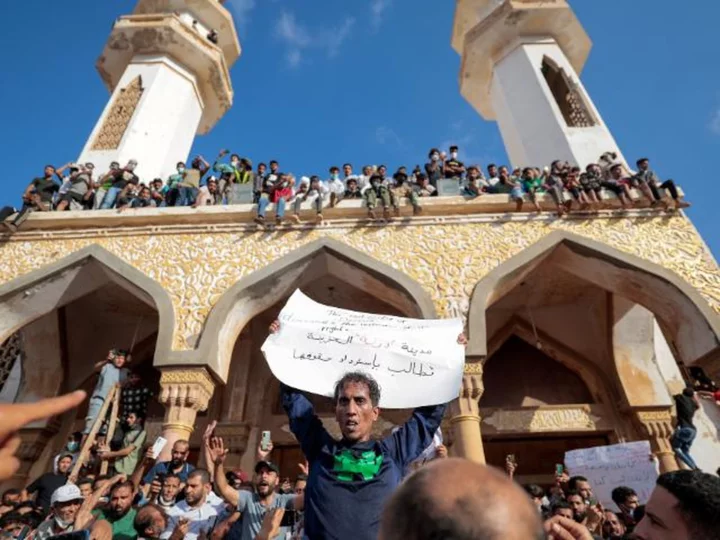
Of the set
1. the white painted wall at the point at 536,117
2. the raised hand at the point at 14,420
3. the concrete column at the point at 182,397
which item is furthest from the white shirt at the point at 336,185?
the raised hand at the point at 14,420

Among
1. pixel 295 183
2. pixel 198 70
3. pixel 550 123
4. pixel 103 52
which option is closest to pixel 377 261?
pixel 295 183

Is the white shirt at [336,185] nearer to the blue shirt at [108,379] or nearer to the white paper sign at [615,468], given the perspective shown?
the blue shirt at [108,379]

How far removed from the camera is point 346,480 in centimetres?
173

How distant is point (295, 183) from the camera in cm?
747

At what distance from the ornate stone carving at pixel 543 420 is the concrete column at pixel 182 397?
4.31 m

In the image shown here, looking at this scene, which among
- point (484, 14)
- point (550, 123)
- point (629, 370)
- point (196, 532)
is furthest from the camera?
point (484, 14)

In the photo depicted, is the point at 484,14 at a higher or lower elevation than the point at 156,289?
higher

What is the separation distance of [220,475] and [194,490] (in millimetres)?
493

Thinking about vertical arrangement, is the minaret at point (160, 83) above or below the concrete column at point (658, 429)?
above

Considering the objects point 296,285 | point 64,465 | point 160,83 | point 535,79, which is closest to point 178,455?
point 64,465

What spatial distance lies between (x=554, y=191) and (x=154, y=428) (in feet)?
23.0

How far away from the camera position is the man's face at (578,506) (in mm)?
3168

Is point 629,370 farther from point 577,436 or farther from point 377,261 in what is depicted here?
point 377,261

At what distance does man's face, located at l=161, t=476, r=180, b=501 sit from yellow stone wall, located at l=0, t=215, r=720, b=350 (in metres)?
2.22
